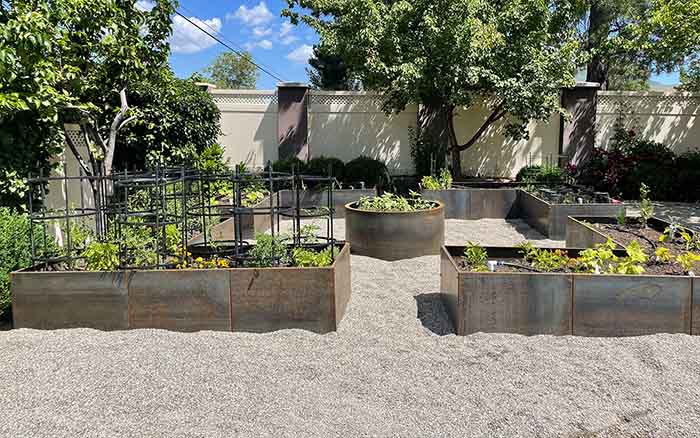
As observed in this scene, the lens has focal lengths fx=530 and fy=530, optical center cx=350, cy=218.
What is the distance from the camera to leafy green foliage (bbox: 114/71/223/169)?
26.9 feet

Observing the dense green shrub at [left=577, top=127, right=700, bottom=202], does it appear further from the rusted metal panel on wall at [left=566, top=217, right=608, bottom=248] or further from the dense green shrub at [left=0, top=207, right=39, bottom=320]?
the dense green shrub at [left=0, top=207, right=39, bottom=320]

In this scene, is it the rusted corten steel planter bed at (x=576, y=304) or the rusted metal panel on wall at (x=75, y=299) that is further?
the rusted metal panel on wall at (x=75, y=299)

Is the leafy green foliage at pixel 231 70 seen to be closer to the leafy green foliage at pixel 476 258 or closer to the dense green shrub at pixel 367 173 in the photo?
the dense green shrub at pixel 367 173

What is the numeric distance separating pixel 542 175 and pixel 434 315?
307 inches

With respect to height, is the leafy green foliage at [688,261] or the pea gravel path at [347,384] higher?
the leafy green foliage at [688,261]

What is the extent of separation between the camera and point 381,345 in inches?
138

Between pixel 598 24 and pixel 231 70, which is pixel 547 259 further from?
pixel 231 70

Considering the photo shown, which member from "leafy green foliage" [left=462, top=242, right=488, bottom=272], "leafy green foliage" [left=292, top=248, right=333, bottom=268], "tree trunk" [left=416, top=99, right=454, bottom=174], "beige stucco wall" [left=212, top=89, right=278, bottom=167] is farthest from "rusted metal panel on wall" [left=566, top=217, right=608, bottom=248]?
"beige stucco wall" [left=212, top=89, right=278, bottom=167]

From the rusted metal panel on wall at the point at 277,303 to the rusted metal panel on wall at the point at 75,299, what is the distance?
31.7 inches

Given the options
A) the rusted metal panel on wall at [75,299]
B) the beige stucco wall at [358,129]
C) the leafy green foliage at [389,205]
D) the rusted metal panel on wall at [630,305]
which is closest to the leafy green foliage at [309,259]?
the rusted metal panel on wall at [75,299]

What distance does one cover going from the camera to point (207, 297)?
369 cm

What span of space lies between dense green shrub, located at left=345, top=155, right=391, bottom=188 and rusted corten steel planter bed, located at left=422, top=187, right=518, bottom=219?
253cm

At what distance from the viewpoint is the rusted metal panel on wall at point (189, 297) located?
3688 millimetres

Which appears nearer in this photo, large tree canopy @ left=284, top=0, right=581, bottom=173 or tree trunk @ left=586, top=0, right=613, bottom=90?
large tree canopy @ left=284, top=0, right=581, bottom=173
